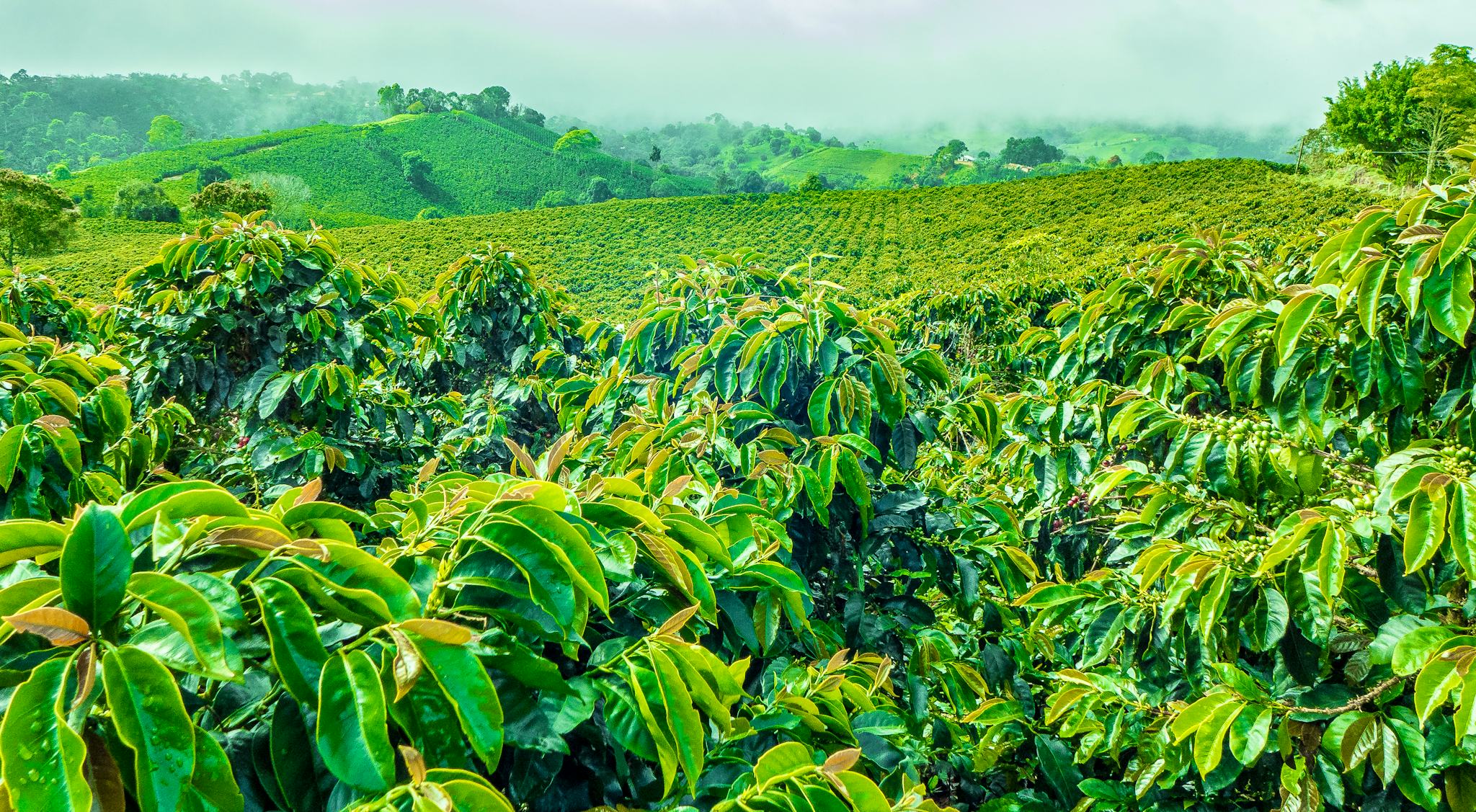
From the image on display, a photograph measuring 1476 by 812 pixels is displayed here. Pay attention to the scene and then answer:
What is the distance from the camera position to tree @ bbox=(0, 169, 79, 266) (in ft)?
80.4

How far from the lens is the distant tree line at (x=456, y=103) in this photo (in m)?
73.2

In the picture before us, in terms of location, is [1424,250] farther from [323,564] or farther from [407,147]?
[407,147]

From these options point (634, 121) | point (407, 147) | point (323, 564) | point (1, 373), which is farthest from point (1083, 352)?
point (634, 121)

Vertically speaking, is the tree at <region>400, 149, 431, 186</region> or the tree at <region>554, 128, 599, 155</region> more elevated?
the tree at <region>554, 128, 599, 155</region>

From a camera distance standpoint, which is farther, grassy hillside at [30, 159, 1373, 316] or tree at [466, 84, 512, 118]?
tree at [466, 84, 512, 118]

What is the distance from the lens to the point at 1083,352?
2828 millimetres

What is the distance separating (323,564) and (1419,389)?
1.99 m

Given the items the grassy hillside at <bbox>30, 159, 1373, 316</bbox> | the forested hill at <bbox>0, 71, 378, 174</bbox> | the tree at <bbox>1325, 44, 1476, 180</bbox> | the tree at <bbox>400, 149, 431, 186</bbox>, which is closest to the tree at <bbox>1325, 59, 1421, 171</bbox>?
the tree at <bbox>1325, 44, 1476, 180</bbox>

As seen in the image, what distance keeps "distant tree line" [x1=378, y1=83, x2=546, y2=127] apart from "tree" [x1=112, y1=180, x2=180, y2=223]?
36.5m

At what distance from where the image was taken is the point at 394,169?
183ft

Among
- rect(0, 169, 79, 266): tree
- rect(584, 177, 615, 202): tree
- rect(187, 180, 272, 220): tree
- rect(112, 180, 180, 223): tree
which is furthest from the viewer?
rect(584, 177, 615, 202): tree

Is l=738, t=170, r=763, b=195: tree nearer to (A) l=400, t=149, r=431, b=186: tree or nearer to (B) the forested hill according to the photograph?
(A) l=400, t=149, r=431, b=186: tree

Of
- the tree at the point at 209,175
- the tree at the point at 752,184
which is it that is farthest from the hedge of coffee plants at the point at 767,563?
the tree at the point at 752,184

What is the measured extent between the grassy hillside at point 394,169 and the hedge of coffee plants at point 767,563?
Result: 47.8 metres
